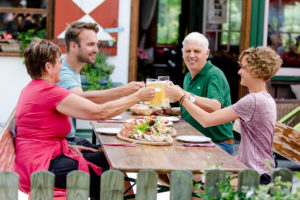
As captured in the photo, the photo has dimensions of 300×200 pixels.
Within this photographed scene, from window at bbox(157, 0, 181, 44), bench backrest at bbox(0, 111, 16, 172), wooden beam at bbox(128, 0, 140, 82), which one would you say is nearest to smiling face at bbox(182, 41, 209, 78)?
bench backrest at bbox(0, 111, 16, 172)

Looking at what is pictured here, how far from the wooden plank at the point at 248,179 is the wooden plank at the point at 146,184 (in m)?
0.41

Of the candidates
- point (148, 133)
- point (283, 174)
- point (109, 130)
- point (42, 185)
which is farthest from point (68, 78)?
point (283, 174)

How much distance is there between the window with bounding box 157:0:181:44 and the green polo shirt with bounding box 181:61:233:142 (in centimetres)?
1127

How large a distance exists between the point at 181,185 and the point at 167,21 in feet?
46.8

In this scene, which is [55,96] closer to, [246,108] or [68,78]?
[68,78]

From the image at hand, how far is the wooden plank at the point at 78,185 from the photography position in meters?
2.32

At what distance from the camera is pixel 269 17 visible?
7867 mm

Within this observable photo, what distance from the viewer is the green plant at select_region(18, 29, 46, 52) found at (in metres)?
6.78

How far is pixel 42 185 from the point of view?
2322mm

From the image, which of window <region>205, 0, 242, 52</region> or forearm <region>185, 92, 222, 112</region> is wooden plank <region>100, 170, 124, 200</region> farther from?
window <region>205, 0, 242, 52</region>

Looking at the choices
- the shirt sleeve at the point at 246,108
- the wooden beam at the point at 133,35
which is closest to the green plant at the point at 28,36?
the wooden beam at the point at 133,35

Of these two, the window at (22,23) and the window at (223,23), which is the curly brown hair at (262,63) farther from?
the window at (223,23)

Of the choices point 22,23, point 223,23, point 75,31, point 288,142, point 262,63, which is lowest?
point 288,142

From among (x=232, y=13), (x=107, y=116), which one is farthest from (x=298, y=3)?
(x=107, y=116)
